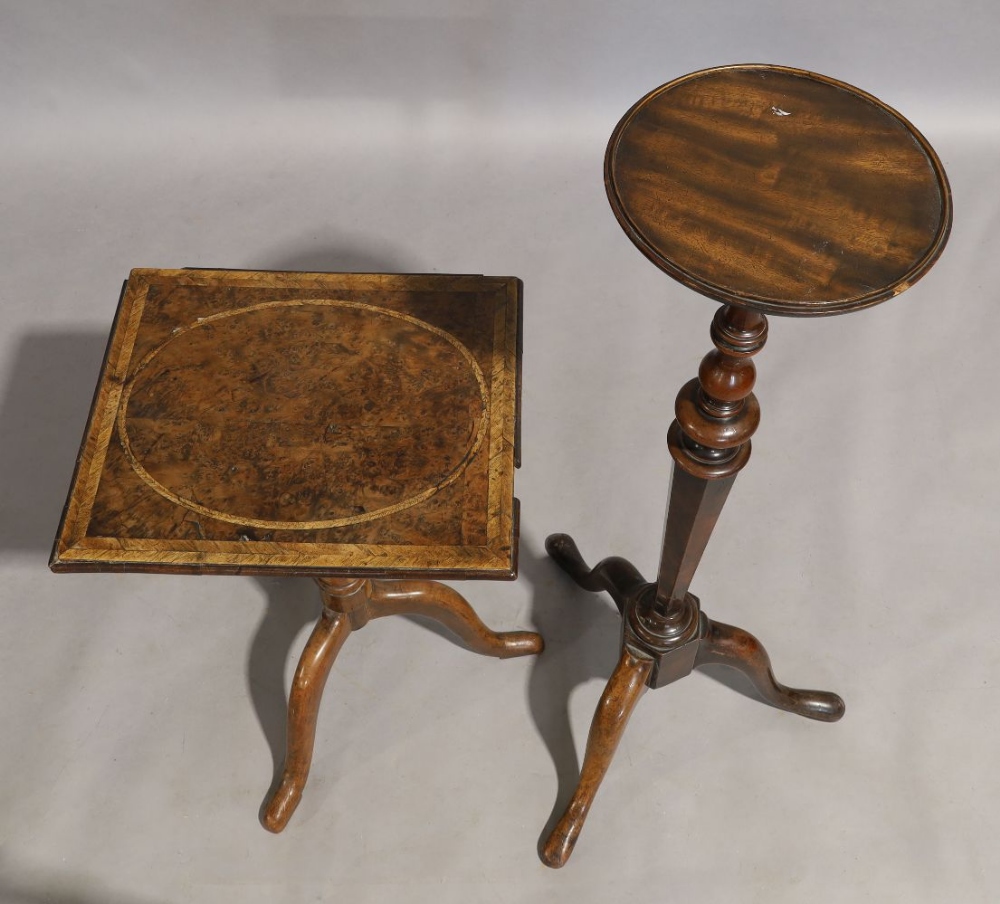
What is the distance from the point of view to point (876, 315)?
7.98ft

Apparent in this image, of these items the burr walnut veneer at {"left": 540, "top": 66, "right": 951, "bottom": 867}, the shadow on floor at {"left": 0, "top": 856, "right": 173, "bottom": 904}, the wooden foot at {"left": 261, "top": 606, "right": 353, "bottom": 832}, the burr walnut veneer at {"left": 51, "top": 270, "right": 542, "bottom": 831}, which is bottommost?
the shadow on floor at {"left": 0, "top": 856, "right": 173, "bottom": 904}

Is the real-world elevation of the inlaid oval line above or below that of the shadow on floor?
above

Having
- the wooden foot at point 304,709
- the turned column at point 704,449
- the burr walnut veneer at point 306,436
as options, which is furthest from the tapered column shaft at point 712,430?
the wooden foot at point 304,709

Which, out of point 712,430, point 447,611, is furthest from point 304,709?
point 712,430

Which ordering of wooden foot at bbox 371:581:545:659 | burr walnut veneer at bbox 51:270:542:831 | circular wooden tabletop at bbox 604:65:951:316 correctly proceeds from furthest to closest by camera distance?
wooden foot at bbox 371:581:545:659 → burr walnut veneer at bbox 51:270:542:831 → circular wooden tabletop at bbox 604:65:951:316

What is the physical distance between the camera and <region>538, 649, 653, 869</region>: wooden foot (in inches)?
68.2

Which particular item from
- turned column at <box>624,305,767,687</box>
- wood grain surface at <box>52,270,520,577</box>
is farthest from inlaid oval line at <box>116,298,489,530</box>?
turned column at <box>624,305,767,687</box>

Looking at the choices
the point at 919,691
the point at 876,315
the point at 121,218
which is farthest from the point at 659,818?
the point at 121,218

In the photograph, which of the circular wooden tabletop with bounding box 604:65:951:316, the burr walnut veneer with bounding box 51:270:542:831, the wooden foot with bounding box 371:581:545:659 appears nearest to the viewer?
the circular wooden tabletop with bounding box 604:65:951:316

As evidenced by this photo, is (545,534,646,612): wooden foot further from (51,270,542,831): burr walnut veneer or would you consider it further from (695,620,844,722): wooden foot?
(51,270,542,831): burr walnut veneer

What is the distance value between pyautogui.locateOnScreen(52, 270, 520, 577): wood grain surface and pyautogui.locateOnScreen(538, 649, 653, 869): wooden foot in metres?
0.40

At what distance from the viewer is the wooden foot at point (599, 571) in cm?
189

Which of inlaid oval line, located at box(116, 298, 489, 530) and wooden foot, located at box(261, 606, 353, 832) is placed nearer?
inlaid oval line, located at box(116, 298, 489, 530)

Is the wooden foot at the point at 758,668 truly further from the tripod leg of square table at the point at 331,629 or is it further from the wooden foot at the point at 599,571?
the tripod leg of square table at the point at 331,629
